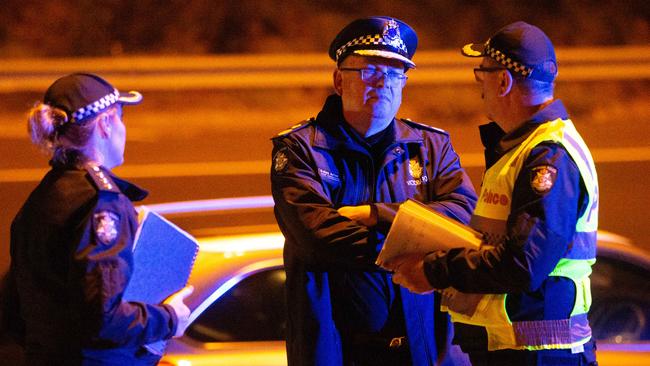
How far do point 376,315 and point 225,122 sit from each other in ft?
31.7

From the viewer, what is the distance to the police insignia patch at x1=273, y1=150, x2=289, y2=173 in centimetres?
386

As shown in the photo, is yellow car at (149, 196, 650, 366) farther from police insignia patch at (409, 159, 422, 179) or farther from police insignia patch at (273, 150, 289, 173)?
police insignia patch at (409, 159, 422, 179)

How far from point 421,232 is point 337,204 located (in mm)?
529

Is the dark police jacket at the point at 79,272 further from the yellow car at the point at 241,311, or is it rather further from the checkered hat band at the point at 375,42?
the checkered hat band at the point at 375,42

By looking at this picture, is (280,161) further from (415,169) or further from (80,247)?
(80,247)

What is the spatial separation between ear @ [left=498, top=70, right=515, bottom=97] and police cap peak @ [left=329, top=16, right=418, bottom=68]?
1.94 feet

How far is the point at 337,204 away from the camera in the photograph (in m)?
3.85

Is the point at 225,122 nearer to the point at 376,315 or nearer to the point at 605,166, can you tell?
the point at 605,166

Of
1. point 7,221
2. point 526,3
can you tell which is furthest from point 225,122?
point 526,3

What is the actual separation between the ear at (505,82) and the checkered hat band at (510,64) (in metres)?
0.02

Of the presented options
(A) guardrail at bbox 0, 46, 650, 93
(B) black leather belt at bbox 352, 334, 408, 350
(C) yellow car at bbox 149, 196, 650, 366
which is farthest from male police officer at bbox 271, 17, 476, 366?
(A) guardrail at bbox 0, 46, 650, 93

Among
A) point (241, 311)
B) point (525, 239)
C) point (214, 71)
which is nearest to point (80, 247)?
point (525, 239)

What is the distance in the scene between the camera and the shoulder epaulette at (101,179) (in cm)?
303

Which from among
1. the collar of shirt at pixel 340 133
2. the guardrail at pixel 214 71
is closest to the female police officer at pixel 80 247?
the collar of shirt at pixel 340 133
